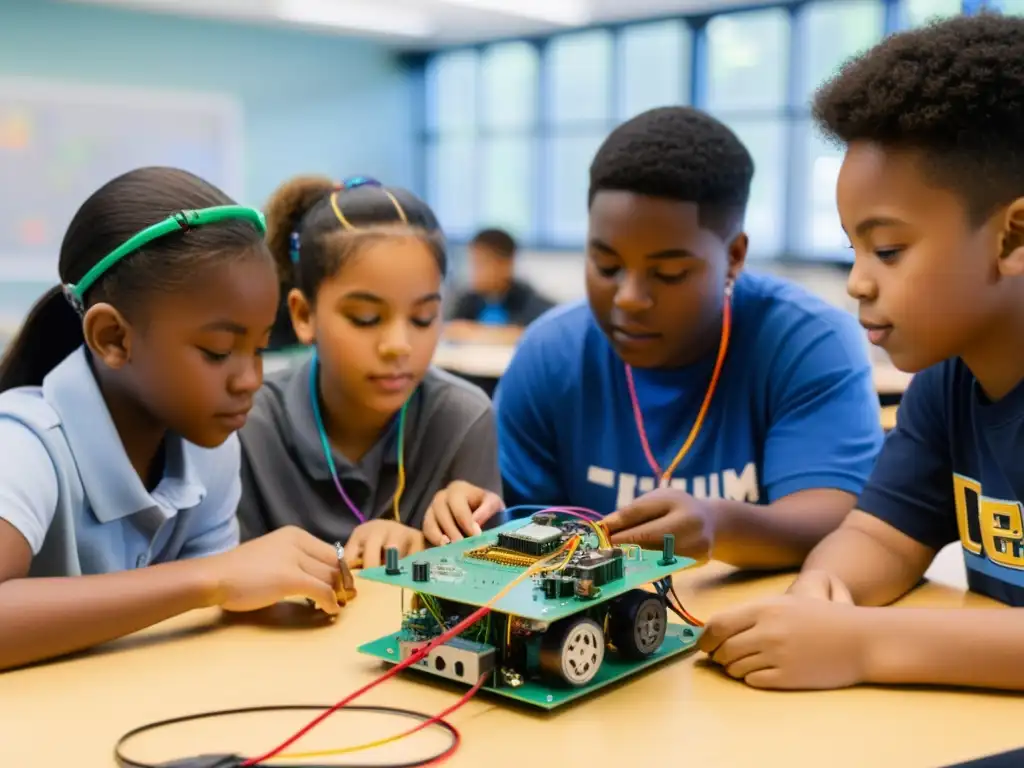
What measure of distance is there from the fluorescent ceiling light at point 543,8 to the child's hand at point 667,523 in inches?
314

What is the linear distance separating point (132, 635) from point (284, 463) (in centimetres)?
72

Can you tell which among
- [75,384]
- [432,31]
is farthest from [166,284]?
[432,31]

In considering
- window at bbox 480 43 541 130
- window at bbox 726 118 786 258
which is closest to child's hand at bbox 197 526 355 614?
window at bbox 726 118 786 258

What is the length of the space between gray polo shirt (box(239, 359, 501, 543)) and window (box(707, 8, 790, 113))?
753 cm

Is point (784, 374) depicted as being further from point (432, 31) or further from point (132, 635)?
point (432, 31)

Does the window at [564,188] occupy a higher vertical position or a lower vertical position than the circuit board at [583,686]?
higher

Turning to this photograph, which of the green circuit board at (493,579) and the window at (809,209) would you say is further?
the window at (809,209)

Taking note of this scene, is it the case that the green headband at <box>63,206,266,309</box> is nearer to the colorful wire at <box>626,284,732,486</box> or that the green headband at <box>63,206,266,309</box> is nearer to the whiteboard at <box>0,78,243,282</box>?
the colorful wire at <box>626,284,732,486</box>

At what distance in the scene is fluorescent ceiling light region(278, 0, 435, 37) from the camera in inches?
369

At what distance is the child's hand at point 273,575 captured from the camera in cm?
127

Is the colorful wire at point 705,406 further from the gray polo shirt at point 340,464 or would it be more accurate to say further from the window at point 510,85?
the window at point 510,85

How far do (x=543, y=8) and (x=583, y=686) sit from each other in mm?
8967

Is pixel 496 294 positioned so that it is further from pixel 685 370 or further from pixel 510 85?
pixel 685 370

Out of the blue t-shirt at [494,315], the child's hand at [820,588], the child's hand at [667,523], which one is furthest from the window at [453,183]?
the child's hand at [820,588]
